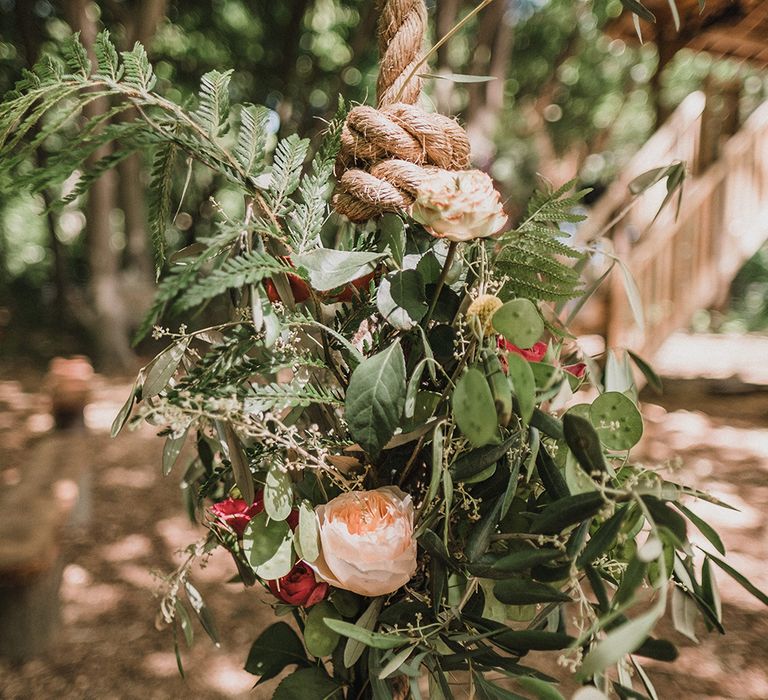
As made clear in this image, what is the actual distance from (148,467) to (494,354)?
396cm

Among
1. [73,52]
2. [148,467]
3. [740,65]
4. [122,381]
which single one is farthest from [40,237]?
[73,52]

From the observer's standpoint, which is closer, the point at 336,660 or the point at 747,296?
the point at 336,660

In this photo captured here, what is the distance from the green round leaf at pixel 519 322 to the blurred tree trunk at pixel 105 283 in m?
5.28

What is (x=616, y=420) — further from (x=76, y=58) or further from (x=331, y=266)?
(x=76, y=58)

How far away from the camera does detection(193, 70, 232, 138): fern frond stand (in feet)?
1.94

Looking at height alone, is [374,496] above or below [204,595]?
above

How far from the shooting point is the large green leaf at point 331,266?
1.88 feet

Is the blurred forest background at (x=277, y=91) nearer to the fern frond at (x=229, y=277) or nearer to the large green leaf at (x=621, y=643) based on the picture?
the fern frond at (x=229, y=277)

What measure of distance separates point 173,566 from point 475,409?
2902 mm

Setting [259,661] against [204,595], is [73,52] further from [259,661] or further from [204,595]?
[204,595]

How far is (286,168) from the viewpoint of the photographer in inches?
25.2

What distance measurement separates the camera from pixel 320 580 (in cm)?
68

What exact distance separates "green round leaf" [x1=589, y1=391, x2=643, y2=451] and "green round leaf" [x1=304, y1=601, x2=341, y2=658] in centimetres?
35

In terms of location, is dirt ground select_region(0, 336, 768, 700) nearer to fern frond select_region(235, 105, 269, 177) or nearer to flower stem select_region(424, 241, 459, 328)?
flower stem select_region(424, 241, 459, 328)
